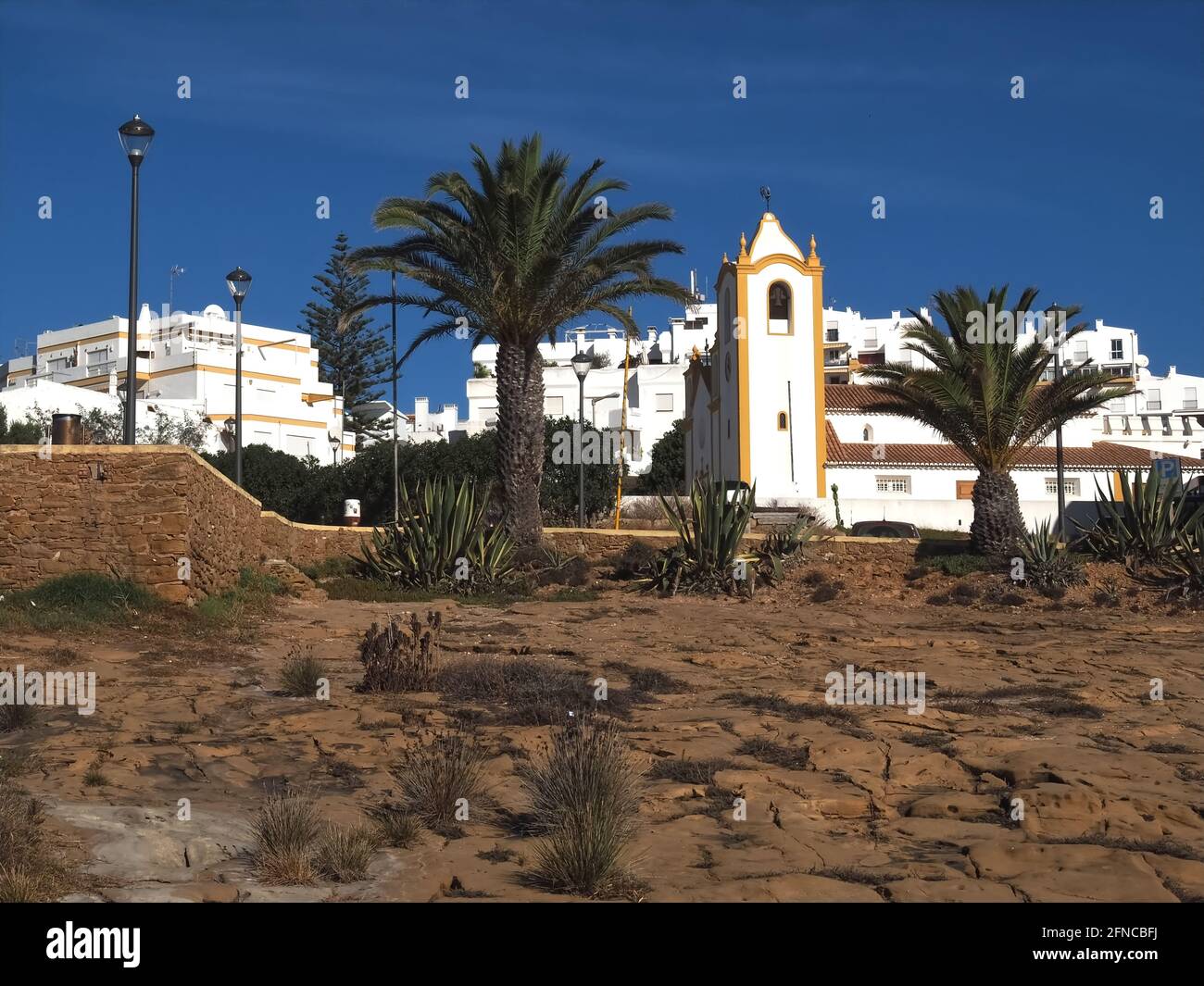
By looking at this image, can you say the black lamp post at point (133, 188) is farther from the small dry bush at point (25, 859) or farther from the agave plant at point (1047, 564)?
the agave plant at point (1047, 564)

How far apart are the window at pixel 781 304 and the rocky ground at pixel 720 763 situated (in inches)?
1196

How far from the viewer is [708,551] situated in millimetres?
21609

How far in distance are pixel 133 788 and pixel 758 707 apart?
5.58 m

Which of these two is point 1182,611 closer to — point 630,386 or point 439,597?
point 439,597

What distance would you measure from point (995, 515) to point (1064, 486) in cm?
2724

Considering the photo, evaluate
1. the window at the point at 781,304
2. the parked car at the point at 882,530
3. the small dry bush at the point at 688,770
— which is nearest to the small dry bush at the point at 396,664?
the small dry bush at the point at 688,770

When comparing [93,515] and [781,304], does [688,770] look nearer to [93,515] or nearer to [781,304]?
[93,515]

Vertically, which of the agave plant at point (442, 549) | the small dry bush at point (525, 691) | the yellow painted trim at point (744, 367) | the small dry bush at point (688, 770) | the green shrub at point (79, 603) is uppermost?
the yellow painted trim at point (744, 367)

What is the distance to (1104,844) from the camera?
7.79 meters

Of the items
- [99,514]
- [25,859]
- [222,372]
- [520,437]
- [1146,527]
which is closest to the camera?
[25,859]

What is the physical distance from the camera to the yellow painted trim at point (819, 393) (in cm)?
4597

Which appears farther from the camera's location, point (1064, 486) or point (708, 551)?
point (1064, 486)

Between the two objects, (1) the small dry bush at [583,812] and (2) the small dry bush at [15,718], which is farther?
(2) the small dry bush at [15,718]

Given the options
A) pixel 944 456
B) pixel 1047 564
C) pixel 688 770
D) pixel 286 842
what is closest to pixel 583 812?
pixel 286 842
